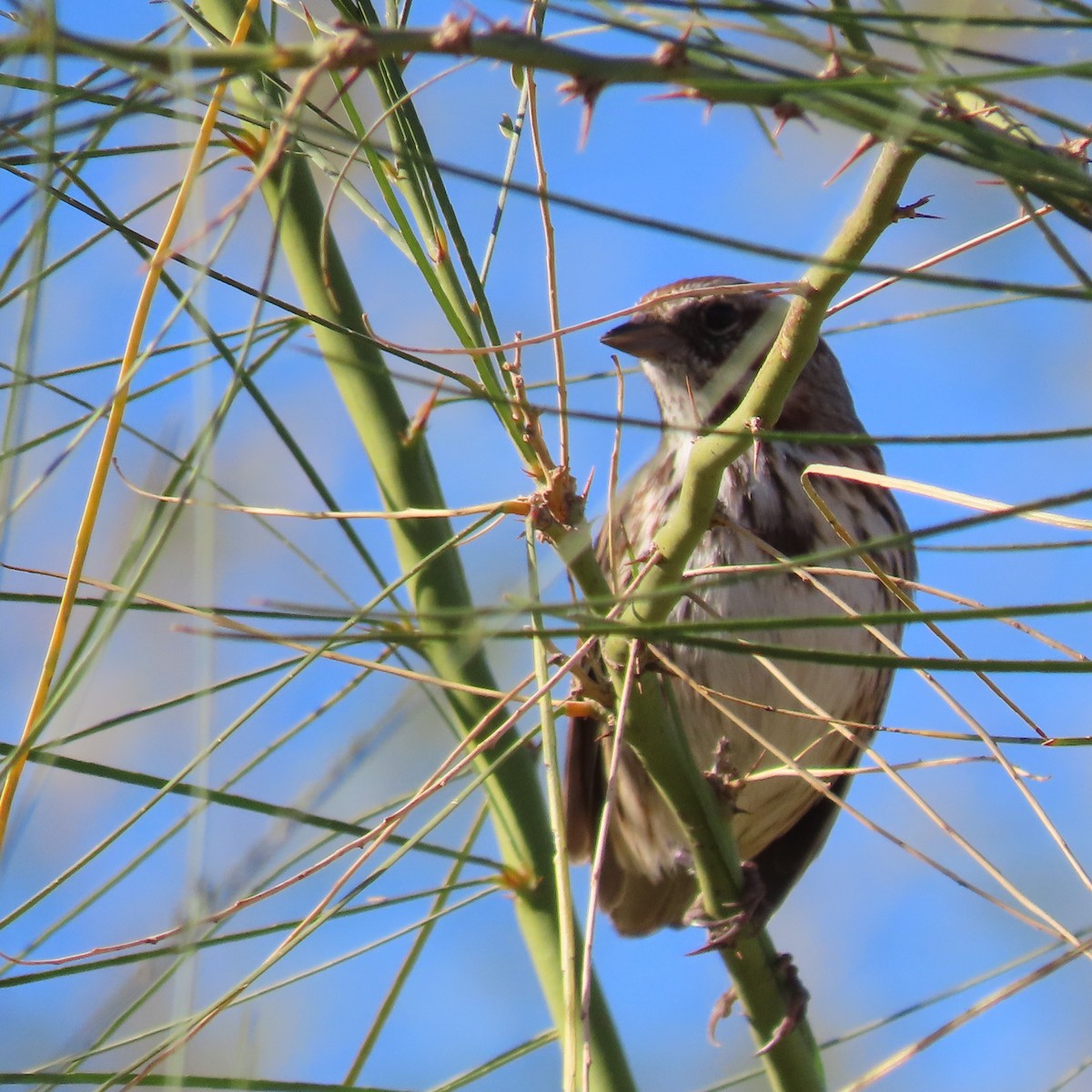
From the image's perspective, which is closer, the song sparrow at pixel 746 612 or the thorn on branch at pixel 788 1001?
the thorn on branch at pixel 788 1001

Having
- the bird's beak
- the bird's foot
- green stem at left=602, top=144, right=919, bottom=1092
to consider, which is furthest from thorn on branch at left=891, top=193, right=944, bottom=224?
the bird's beak

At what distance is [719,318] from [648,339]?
24cm

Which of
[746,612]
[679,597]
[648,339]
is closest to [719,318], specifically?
[648,339]

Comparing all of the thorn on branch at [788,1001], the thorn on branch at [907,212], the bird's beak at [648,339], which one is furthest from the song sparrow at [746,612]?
the thorn on branch at [907,212]

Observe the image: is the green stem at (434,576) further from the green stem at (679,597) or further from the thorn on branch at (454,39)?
the thorn on branch at (454,39)

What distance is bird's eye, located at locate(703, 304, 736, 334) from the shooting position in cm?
471

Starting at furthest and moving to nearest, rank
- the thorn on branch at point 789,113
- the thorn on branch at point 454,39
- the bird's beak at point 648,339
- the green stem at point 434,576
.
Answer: the bird's beak at point 648,339
the green stem at point 434,576
the thorn on branch at point 789,113
the thorn on branch at point 454,39

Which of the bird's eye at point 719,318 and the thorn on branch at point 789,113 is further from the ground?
the bird's eye at point 719,318

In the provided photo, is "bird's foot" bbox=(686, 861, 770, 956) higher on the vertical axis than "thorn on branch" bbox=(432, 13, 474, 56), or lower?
lower

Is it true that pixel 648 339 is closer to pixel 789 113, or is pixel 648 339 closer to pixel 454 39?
pixel 789 113

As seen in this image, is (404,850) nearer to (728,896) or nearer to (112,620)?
(112,620)

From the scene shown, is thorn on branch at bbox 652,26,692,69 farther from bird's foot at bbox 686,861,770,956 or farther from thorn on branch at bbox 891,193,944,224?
bird's foot at bbox 686,861,770,956

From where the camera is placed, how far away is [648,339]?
15.4ft

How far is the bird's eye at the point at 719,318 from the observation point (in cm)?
471
